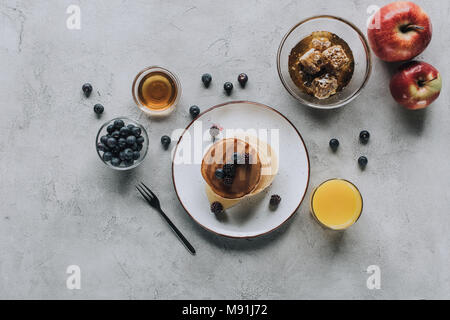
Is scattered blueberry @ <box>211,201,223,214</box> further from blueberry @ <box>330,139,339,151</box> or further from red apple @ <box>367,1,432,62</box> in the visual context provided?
red apple @ <box>367,1,432,62</box>

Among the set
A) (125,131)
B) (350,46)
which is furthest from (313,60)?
(125,131)

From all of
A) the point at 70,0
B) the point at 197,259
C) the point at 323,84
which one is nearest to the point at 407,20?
the point at 323,84

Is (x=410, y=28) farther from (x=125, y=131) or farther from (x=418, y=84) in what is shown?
(x=125, y=131)

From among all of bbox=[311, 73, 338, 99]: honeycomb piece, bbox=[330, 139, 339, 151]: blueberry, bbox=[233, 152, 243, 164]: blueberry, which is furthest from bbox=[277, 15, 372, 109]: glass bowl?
bbox=[233, 152, 243, 164]: blueberry

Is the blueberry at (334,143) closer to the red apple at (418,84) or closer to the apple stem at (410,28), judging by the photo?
the red apple at (418,84)

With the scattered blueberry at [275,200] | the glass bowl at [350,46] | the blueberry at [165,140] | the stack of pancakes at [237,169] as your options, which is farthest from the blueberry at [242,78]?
the scattered blueberry at [275,200]

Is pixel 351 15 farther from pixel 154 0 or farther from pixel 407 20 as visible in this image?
pixel 154 0
